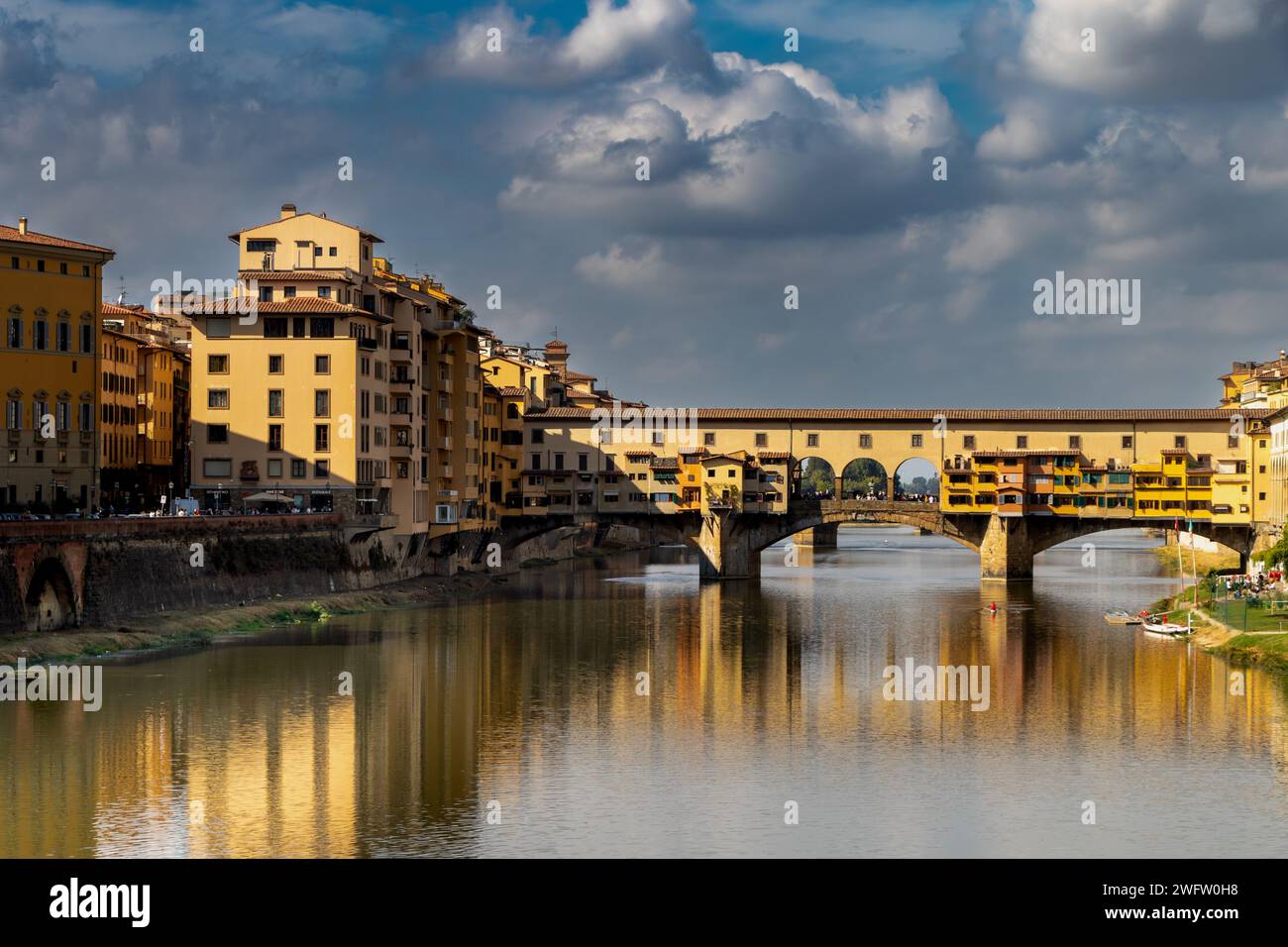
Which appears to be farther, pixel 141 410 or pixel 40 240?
pixel 141 410

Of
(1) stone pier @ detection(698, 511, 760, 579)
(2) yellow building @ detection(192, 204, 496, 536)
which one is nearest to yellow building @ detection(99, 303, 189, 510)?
(2) yellow building @ detection(192, 204, 496, 536)

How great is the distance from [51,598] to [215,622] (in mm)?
7422

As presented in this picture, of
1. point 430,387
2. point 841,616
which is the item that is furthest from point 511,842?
point 430,387

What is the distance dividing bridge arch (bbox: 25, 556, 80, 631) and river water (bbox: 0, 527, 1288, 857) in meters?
3.49

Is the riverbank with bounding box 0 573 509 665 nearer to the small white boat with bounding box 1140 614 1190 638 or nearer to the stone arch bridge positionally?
the stone arch bridge

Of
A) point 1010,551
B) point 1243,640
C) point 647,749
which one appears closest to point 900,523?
point 1010,551

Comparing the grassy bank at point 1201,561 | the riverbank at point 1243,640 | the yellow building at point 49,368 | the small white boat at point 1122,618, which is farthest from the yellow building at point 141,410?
the grassy bank at point 1201,561

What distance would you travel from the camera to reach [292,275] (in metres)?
75.6

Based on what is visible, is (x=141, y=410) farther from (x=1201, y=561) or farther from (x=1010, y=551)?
(x=1201, y=561)

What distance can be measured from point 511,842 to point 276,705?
15.9 m

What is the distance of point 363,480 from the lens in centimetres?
7631

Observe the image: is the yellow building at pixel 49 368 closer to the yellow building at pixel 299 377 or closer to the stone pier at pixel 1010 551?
the yellow building at pixel 299 377
